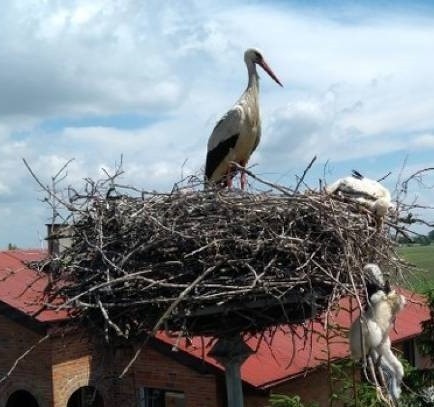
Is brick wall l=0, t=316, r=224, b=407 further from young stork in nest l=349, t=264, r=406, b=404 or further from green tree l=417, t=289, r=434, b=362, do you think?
young stork in nest l=349, t=264, r=406, b=404

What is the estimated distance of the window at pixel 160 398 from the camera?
52.8 ft

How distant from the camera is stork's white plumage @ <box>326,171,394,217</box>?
208 inches

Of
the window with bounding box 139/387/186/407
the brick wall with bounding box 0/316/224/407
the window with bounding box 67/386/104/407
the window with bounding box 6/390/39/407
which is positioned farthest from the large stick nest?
the window with bounding box 6/390/39/407

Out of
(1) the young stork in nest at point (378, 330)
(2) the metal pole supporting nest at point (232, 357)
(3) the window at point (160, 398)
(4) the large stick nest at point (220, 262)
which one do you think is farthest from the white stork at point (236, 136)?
(3) the window at point (160, 398)

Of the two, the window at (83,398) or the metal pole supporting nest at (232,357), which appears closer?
the metal pole supporting nest at (232,357)

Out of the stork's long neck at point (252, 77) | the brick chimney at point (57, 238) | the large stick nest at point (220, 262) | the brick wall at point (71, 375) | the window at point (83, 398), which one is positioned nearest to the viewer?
the large stick nest at point (220, 262)

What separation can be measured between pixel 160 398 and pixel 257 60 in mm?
10285

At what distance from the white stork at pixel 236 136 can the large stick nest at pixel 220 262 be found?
2176 mm

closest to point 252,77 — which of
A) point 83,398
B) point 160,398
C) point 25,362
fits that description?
point 160,398

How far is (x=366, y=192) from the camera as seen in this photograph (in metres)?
5.50

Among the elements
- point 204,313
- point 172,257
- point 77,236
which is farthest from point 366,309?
point 77,236

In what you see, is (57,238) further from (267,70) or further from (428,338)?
(428,338)

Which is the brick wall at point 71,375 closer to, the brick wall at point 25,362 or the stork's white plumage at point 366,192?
the brick wall at point 25,362

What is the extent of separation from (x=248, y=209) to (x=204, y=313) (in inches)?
33.7
